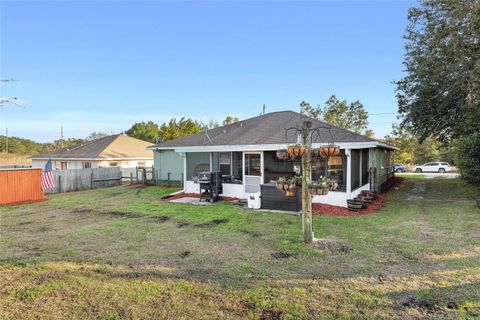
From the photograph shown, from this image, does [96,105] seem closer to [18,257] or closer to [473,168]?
[18,257]

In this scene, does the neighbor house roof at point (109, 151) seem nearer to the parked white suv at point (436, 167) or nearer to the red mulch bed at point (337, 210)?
the red mulch bed at point (337, 210)

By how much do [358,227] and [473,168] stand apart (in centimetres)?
720

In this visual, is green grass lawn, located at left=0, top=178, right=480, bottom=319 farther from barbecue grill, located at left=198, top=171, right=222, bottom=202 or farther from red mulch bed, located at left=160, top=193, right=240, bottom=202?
red mulch bed, located at left=160, top=193, right=240, bottom=202

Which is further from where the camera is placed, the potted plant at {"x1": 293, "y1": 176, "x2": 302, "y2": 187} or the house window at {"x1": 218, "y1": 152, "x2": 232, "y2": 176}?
the house window at {"x1": 218, "y1": 152, "x2": 232, "y2": 176}

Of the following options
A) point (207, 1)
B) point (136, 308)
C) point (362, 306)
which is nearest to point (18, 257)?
point (136, 308)

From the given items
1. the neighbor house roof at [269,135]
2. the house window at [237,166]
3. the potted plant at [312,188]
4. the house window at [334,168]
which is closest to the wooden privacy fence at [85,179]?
the neighbor house roof at [269,135]

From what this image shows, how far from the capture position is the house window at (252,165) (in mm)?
11395

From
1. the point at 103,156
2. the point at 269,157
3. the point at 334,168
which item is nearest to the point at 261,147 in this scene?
the point at 269,157

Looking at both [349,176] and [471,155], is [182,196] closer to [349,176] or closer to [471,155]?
[349,176]

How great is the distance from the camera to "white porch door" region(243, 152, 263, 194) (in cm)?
1131

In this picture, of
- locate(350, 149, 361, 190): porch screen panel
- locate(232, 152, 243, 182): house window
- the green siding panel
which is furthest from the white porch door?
the green siding panel

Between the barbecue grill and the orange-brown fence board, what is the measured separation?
748 cm

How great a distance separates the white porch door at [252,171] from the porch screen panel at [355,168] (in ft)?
10.8

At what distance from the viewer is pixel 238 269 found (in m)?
4.40
